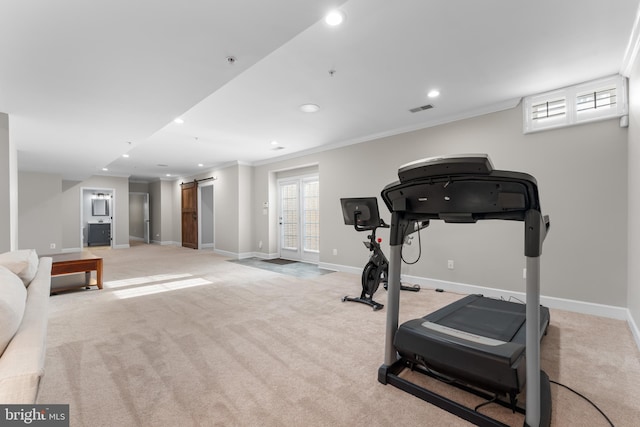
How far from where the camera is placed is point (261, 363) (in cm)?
214

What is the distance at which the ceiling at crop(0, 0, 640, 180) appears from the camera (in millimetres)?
1749

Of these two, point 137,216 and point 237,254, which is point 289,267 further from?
point 137,216

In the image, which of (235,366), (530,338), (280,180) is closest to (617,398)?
(530,338)

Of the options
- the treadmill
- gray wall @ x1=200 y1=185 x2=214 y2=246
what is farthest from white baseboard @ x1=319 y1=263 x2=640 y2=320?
gray wall @ x1=200 y1=185 x2=214 y2=246

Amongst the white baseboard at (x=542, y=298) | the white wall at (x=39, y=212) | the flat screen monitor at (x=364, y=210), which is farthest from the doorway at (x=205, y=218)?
the white baseboard at (x=542, y=298)

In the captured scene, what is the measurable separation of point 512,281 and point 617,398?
1922 mm

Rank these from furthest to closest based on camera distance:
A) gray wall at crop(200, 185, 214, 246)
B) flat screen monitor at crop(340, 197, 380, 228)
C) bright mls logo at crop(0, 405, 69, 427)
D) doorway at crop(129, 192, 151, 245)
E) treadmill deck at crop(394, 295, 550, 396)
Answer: doorway at crop(129, 192, 151, 245) → gray wall at crop(200, 185, 214, 246) → flat screen monitor at crop(340, 197, 380, 228) → treadmill deck at crop(394, 295, 550, 396) → bright mls logo at crop(0, 405, 69, 427)

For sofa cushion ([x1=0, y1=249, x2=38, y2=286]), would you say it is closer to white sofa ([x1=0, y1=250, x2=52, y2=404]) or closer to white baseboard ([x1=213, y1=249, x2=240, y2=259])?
white sofa ([x1=0, y1=250, x2=52, y2=404])

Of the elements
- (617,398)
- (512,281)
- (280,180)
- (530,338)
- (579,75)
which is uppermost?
(579,75)

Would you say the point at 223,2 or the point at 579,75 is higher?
the point at 579,75

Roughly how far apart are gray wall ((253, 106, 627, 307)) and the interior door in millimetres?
6293

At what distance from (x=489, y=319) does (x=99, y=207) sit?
42.3ft

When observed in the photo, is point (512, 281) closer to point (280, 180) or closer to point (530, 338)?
point (530, 338)

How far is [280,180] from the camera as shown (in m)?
7.19
